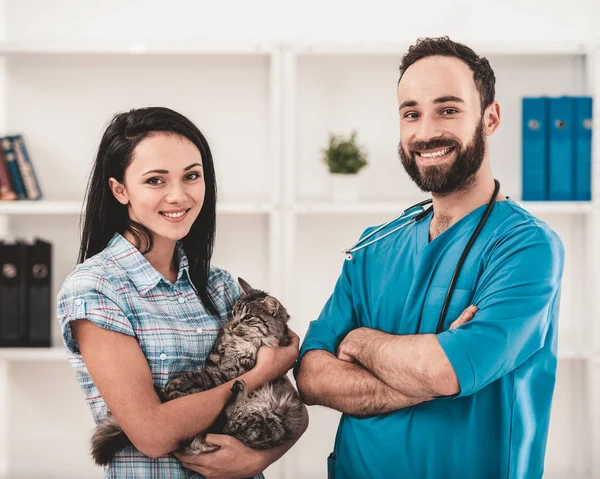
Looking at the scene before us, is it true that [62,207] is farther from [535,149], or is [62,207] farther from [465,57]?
[535,149]

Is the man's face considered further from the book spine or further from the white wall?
the book spine

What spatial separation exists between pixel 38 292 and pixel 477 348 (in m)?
1.88

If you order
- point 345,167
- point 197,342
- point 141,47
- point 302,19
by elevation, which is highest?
point 302,19

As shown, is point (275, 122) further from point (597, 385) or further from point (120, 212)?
point (597, 385)

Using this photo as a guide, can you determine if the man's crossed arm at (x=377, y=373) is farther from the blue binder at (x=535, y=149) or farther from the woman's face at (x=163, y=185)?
the blue binder at (x=535, y=149)

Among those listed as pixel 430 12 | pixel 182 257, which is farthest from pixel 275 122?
pixel 182 257

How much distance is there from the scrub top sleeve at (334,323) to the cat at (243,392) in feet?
0.23

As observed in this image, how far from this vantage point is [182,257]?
1.72 meters

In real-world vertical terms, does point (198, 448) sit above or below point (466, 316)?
below

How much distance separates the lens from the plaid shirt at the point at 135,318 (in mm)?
1448

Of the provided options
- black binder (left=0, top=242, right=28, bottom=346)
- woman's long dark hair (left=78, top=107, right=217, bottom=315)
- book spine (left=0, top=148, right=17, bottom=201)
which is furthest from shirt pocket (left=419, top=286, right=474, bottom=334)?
book spine (left=0, top=148, right=17, bottom=201)

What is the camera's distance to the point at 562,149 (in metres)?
2.62

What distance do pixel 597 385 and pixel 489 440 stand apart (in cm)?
140

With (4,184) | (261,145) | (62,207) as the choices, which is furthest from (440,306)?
(4,184)
